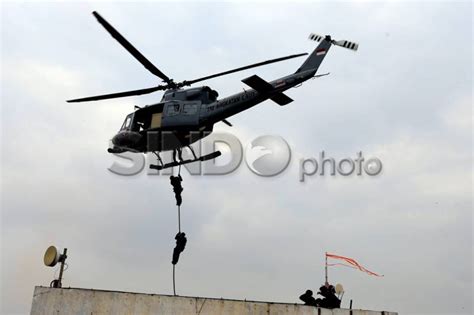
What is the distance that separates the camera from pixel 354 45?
51.3ft

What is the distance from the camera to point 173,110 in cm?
1698

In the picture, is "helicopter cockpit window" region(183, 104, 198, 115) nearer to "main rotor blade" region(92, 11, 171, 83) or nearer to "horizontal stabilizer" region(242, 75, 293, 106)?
"main rotor blade" region(92, 11, 171, 83)

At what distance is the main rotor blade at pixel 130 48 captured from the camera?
559 inches

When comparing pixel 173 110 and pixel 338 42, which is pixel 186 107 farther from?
pixel 338 42

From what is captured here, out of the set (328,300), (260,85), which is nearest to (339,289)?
(328,300)

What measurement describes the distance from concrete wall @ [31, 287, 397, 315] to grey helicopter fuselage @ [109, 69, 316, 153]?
623 centimetres

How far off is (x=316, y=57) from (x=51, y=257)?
12513mm

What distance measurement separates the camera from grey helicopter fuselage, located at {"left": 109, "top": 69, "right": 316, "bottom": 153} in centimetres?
1603

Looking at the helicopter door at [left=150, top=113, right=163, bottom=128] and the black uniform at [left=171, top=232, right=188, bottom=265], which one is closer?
the black uniform at [left=171, top=232, right=188, bottom=265]

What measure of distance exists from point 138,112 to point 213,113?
3627 millimetres

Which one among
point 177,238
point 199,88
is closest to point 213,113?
point 199,88

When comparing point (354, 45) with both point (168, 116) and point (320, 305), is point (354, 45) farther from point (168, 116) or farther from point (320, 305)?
point (320, 305)

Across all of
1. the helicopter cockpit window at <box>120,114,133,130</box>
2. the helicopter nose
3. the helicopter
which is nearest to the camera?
the helicopter

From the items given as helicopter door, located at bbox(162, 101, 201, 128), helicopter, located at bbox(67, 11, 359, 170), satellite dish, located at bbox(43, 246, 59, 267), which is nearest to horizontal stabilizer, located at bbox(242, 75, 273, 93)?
helicopter, located at bbox(67, 11, 359, 170)
